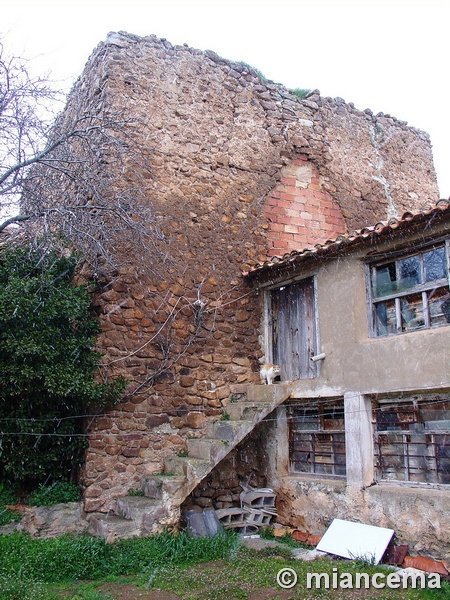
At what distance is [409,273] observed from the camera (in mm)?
7395

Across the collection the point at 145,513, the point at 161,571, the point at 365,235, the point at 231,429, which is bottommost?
the point at 161,571

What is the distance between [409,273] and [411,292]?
0.87 feet

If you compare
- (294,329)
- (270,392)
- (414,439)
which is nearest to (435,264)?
(414,439)

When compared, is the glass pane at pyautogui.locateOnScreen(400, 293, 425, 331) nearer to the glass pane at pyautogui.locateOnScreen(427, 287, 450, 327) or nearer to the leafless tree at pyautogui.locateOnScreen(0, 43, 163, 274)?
the glass pane at pyautogui.locateOnScreen(427, 287, 450, 327)

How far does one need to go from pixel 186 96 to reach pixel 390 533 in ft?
23.4

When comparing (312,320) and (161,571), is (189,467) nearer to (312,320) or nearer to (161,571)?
(161,571)

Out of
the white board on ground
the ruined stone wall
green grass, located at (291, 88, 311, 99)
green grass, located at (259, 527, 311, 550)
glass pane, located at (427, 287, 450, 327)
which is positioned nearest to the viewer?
the white board on ground

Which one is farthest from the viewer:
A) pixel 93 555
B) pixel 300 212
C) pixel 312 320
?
pixel 300 212

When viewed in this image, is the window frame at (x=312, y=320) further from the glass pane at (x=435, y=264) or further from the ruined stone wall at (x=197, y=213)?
the glass pane at (x=435, y=264)

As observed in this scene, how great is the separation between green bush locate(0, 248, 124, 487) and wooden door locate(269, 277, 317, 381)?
8.79 ft

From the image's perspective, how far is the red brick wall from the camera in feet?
32.6

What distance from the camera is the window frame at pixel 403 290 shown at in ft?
22.9

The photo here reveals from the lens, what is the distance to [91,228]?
684 centimetres

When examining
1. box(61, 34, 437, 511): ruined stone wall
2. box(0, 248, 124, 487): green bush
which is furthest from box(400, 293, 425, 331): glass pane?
box(0, 248, 124, 487): green bush
